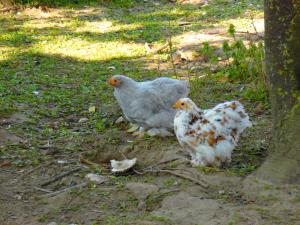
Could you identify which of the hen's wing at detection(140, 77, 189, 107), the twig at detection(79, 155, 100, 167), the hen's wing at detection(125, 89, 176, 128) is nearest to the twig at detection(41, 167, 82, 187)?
the twig at detection(79, 155, 100, 167)

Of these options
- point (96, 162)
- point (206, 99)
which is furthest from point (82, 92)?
point (96, 162)

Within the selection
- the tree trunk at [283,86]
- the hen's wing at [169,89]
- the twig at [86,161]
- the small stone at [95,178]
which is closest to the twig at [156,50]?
the hen's wing at [169,89]

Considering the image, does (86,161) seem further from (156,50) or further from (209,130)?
(156,50)

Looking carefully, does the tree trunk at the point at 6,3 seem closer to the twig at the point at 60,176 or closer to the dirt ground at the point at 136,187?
the dirt ground at the point at 136,187

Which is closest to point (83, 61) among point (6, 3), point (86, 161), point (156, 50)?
point (156, 50)

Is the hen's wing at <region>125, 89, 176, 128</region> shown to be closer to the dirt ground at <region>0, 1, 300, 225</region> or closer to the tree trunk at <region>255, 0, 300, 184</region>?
the dirt ground at <region>0, 1, 300, 225</region>

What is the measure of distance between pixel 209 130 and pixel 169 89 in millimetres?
1057

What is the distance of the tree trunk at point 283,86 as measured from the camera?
4.27m

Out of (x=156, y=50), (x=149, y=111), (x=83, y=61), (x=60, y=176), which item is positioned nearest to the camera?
(x=60, y=176)

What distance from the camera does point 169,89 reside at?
5.62 meters

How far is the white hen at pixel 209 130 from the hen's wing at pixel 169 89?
0.72 m

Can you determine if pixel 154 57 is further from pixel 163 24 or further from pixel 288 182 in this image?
pixel 288 182

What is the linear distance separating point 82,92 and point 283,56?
3.45 metres

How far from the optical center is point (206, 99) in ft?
21.7
